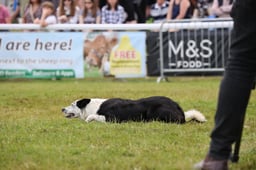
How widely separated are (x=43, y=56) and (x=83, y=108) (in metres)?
6.49

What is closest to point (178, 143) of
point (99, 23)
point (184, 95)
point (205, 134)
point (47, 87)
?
point (205, 134)

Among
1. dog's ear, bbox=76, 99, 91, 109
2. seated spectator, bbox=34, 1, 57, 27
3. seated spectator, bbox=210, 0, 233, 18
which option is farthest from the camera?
seated spectator, bbox=210, 0, 233, 18

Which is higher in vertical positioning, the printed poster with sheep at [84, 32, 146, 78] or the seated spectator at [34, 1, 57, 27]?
the seated spectator at [34, 1, 57, 27]

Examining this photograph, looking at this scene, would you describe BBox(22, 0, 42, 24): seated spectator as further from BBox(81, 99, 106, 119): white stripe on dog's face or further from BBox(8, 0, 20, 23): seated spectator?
BBox(81, 99, 106, 119): white stripe on dog's face

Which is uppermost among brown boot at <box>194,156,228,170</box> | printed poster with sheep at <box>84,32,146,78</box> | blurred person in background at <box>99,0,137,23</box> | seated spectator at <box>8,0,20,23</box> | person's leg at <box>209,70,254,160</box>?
person's leg at <box>209,70,254,160</box>

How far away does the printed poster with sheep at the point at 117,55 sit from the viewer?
42.9 ft

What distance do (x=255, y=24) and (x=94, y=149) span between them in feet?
5.32

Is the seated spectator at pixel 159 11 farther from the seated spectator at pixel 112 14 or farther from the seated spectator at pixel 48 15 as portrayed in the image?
the seated spectator at pixel 48 15

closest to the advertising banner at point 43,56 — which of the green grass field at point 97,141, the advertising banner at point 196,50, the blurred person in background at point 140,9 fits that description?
the advertising banner at point 196,50

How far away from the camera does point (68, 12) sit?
15.0 metres

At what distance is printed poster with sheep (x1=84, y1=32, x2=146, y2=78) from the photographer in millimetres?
13086

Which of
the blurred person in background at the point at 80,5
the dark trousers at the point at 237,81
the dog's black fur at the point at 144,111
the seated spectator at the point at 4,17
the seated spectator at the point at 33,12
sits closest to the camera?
the dark trousers at the point at 237,81

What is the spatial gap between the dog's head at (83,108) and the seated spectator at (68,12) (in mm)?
7841

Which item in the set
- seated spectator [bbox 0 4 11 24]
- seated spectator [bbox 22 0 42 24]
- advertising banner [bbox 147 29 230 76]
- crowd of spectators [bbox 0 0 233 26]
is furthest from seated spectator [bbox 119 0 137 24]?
seated spectator [bbox 0 4 11 24]
